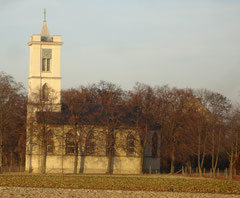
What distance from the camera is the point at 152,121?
70.6 meters

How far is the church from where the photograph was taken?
66938 millimetres

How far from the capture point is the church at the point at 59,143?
2635 inches

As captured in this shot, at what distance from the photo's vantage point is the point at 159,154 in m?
71.1

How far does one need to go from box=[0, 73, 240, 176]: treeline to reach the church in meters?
1.16

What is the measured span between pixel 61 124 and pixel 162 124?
1499 cm

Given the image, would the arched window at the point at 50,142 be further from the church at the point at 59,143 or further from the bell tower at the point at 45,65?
the bell tower at the point at 45,65

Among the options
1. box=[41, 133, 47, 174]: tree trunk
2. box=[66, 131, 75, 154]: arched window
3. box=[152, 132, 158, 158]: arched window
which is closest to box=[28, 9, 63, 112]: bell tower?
box=[66, 131, 75, 154]: arched window

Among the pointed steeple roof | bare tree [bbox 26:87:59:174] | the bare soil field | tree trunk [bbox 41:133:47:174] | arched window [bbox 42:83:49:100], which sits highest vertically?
the pointed steeple roof

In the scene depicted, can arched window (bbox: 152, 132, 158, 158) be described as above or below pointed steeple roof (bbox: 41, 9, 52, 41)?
below

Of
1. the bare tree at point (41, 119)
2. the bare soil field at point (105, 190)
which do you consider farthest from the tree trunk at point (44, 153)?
the bare soil field at point (105, 190)

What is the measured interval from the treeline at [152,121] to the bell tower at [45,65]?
2.76 metres

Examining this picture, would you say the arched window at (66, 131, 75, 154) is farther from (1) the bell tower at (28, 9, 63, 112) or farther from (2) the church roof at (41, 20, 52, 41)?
(2) the church roof at (41, 20, 52, 41)

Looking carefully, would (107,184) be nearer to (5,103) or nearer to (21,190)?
(21,190)

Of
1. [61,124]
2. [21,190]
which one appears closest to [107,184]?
[21,190]
